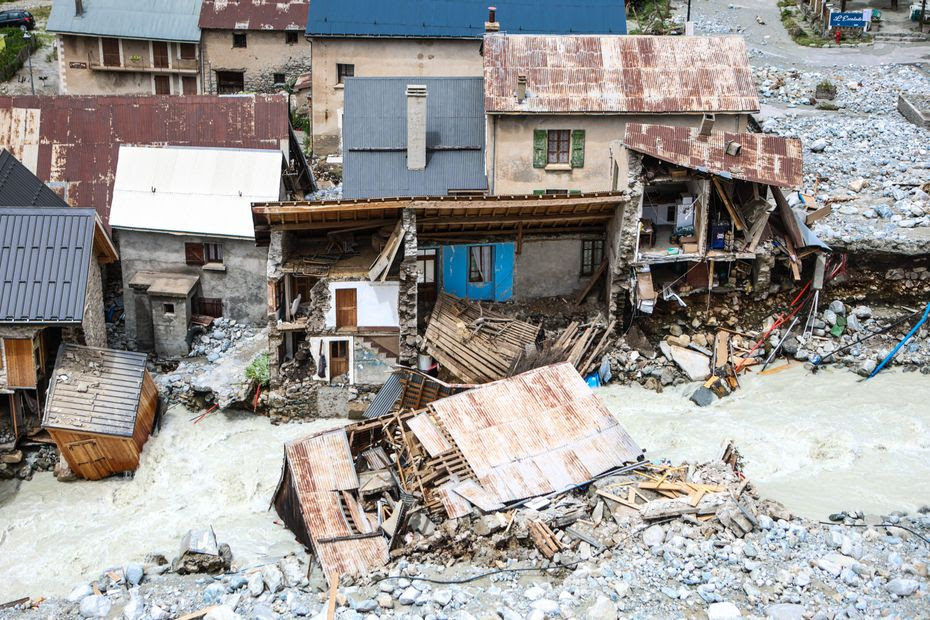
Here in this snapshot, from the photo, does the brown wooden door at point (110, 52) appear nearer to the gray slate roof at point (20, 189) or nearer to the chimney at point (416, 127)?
the gray slate roof at point (20, 189)

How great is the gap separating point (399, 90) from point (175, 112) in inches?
394

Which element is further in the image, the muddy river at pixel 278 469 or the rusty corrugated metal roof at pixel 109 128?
the rusty corrugated metal roof at pixel 109 128

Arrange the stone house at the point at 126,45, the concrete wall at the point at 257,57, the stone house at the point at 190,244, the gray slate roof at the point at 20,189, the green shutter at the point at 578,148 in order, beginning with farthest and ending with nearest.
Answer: the concrete wall at the point at 257,57, the stone house at the point at 126,45, the green shutter at the point at 578,148, the stone house at the point at 190,244, the gray slate roof at the point at 20,189

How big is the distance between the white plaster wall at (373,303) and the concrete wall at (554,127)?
24.9ft

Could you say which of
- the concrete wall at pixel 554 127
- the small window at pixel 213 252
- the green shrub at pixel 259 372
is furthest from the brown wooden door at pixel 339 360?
the concrete wall at pixel 554 127

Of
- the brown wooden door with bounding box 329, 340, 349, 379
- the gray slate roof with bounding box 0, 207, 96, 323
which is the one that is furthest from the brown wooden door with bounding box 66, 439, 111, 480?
the brown wooden door with bounding box 329, 340, 349, 379

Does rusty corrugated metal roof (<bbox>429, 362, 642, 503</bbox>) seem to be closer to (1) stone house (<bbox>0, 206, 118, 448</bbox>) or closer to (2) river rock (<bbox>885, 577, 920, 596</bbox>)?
(2) river rock (<bbox>885, 577, 920, 596</bbox>)

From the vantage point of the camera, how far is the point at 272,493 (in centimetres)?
3047

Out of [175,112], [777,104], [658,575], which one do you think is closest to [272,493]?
[658,575]

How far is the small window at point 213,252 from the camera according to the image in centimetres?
3791

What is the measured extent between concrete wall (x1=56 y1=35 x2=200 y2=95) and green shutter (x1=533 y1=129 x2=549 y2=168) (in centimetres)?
2902

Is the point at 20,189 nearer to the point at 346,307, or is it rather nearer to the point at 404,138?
the point at 346,307

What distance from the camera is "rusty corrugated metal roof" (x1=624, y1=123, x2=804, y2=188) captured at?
33.5 meters

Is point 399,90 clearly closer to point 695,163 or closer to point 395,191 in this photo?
point 395,191
